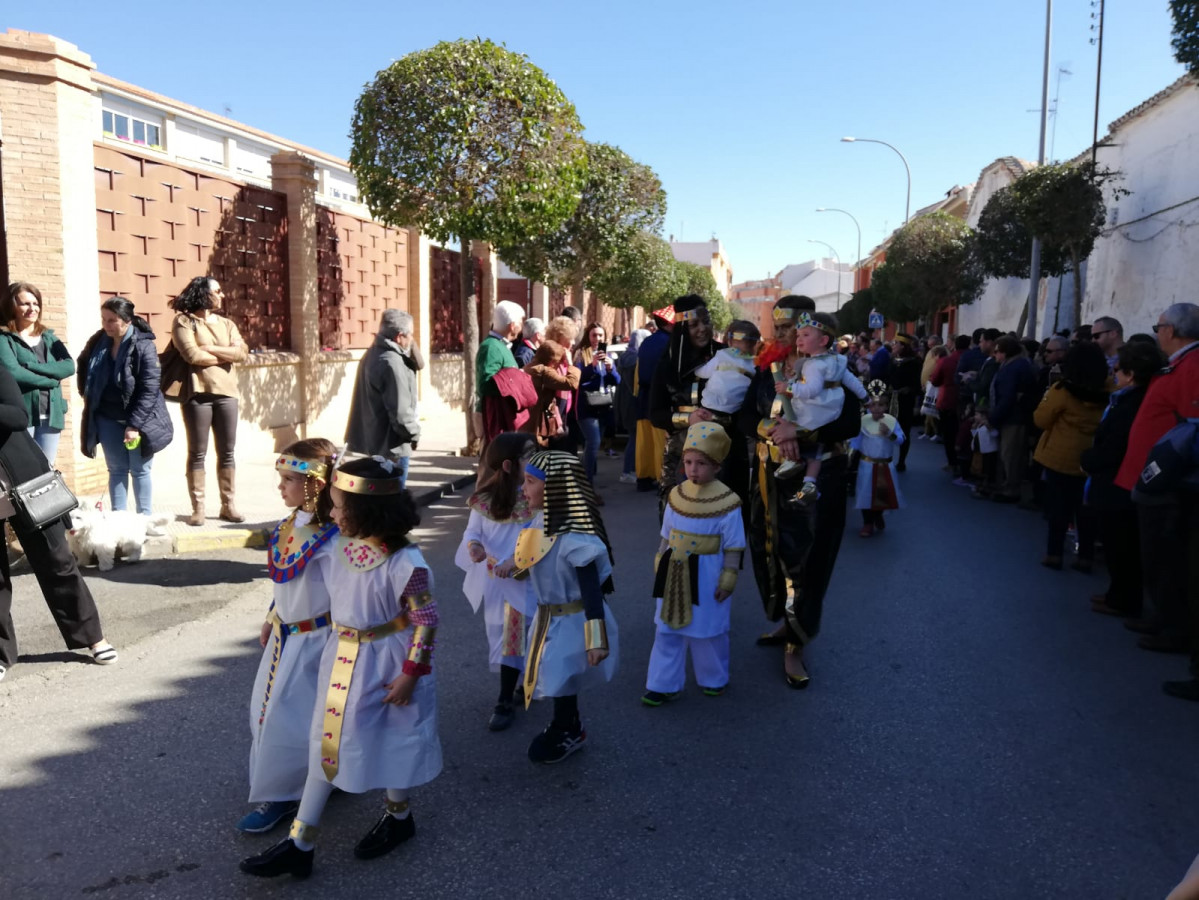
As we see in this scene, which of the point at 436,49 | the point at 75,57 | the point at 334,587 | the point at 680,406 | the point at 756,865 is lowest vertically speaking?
the point at 756,865

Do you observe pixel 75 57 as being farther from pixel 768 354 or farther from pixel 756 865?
pixel 756 865

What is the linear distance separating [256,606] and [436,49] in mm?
8089

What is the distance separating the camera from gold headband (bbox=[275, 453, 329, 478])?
10.4 feet

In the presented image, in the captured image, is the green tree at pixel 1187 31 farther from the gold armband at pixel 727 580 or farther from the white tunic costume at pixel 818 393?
the gold armband at pixel 727 580

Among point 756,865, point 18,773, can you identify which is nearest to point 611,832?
point 756,865

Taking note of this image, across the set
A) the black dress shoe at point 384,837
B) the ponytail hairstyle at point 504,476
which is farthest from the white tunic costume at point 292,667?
the ponytail hairstyle at point 504,476

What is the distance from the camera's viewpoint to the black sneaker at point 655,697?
453cm

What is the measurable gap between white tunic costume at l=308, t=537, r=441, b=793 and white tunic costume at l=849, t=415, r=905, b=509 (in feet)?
20.3

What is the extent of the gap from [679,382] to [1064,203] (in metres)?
14.9

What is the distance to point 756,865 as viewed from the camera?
10.4 feet

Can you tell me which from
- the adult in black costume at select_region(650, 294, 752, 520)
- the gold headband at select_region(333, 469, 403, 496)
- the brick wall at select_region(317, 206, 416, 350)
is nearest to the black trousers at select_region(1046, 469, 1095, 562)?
the adult in black costume at select_region(650, 294, 752, 520)

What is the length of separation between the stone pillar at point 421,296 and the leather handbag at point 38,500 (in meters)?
11.8

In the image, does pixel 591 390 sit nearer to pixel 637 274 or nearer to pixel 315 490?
pixel 315 490

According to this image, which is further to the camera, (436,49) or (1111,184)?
(1111,184)
